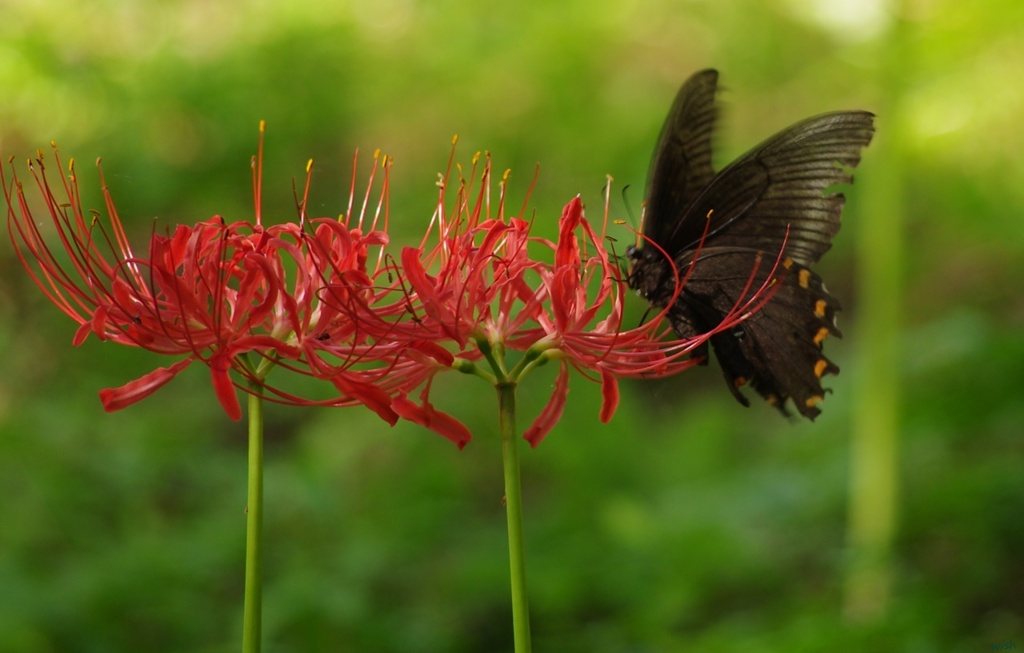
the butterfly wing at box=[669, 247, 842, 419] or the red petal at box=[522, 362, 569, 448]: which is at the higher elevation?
the butterfly wing at box=[669, 247, 842, 419]

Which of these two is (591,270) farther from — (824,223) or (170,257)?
(170,257)

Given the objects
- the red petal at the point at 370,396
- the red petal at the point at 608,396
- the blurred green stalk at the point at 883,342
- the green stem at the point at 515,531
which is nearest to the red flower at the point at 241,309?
the red petal at the point at 370,396

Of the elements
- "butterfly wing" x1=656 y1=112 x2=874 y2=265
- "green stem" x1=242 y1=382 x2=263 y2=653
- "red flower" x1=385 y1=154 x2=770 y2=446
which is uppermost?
"butterfly wing" x1=656 y1=112 x2=874 y2=265

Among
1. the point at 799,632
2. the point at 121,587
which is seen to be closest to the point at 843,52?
the point at 799,632

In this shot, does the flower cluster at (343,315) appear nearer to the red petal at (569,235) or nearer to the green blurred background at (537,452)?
the red petal at (569,235)

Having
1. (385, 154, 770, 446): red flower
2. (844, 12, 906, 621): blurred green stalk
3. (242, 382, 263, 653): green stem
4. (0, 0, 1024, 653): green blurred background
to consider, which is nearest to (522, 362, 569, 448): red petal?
(385, 154, 770, 446): red flower

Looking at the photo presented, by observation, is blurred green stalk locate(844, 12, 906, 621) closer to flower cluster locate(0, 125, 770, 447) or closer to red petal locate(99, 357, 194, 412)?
flower cluster locate(0, 125, 770, 447)

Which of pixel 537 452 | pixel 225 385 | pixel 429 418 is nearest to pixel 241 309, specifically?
pixel 225 385
